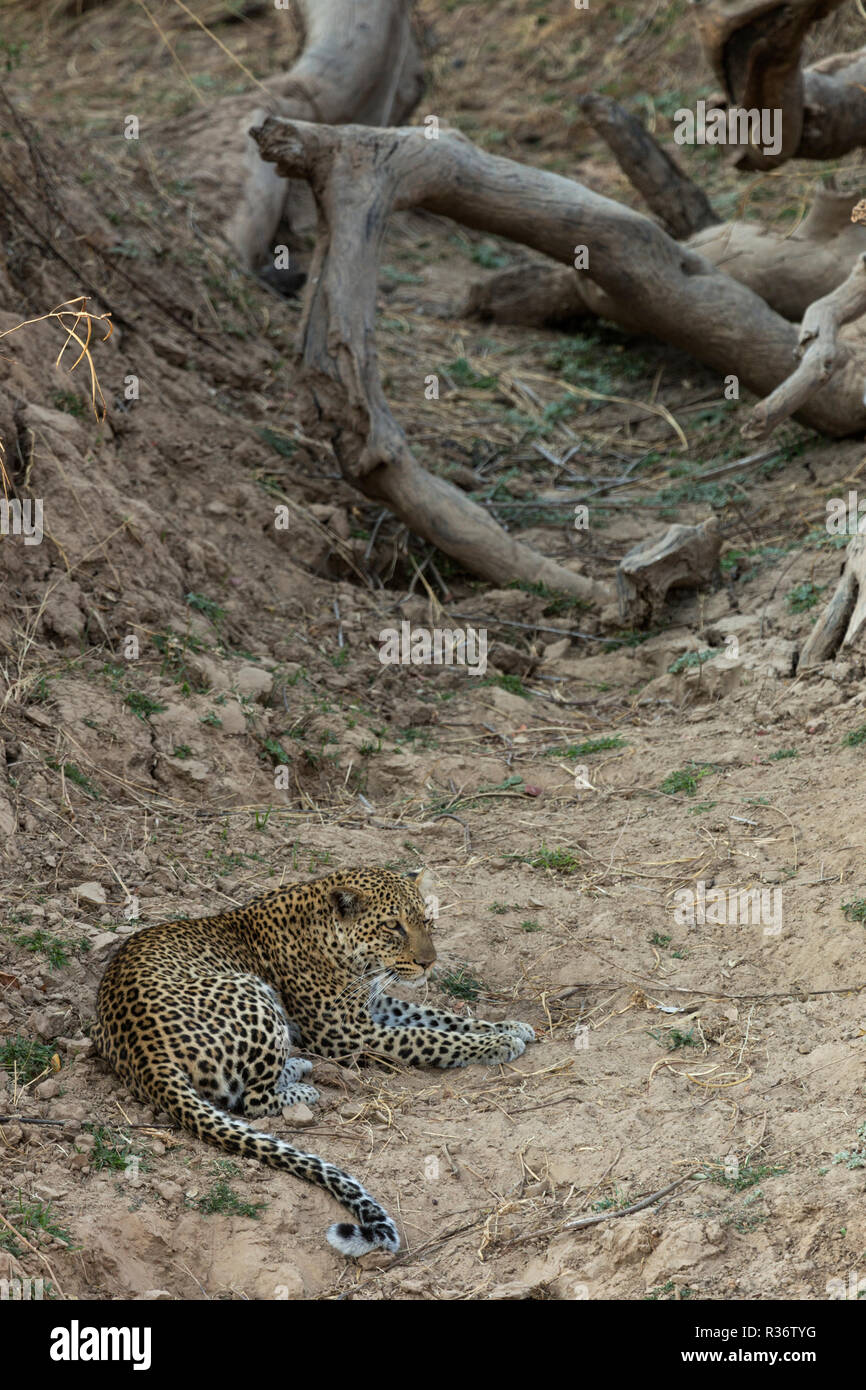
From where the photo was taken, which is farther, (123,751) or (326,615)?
(326,615)

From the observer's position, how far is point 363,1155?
4.64 metres

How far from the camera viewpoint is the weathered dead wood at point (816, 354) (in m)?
6.74

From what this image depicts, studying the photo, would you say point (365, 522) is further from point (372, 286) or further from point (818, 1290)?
point (818, 1290)

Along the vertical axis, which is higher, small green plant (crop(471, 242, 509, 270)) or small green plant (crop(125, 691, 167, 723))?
small green plant (crop(471, 242, 509, 270))

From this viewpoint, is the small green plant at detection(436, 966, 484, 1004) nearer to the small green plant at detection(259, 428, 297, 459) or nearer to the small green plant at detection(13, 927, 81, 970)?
the small green plant at detection(13, 927, 81, 970)

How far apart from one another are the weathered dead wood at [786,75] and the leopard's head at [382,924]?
21.0 ft

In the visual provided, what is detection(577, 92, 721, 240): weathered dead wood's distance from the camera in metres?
10.9

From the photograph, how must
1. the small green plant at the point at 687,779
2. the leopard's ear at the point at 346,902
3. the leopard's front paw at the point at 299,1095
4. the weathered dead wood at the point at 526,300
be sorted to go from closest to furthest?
the leopard's front paw at the point at 299,1095 < the leopard's ear at the point at 346,902 < the small green plant at the point at 687,779 < the weathered dead wood at the point at 526,300

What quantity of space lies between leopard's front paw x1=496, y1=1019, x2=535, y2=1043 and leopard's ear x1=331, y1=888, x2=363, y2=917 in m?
0.72

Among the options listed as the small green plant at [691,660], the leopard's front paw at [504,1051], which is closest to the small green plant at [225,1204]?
the leopard's front paw at [504,1051]

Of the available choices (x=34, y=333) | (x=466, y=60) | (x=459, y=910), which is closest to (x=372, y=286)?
(x=34, y=333)

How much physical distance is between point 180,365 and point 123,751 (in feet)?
12.6

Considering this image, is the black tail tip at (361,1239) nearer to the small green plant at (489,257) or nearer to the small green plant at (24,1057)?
the small green plant at (24,1057)

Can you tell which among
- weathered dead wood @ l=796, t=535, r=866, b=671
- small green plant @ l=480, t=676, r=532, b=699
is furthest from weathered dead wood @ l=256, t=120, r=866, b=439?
weathered dead wood @ l=796, t=535, r=866, b=671
